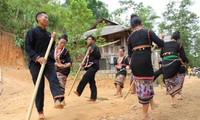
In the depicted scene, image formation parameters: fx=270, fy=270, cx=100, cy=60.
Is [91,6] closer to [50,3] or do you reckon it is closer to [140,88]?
[50,3]

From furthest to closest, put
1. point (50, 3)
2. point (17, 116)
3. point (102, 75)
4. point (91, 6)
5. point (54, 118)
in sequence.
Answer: point (91, 6)
point (50, 3)
point (102, 75)
point (17, 116)
point (54, 118)

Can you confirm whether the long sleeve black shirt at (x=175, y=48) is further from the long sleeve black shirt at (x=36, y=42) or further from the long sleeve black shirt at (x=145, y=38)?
the long sleeve black shirt at (x=36, y=42)

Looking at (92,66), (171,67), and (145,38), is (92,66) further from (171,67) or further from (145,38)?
(145,38)

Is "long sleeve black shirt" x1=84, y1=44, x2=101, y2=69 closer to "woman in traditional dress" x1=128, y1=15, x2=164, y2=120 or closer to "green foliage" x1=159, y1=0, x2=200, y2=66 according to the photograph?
"woman in traditional dress" x1=128, y1=15, x2=164, y2=120

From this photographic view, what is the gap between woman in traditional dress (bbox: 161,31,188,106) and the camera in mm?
6473

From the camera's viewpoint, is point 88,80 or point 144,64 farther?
point 88,80

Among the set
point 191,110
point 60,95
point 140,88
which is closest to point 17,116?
point 60,95

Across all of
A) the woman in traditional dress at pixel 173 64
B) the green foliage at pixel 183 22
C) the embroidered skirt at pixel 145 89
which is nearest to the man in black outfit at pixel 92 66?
the woman in traditional dress at pixel 173 64

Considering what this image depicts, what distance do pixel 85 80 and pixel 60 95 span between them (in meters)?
2.10

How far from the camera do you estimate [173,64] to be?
21.3ft

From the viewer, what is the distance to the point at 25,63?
20031mm

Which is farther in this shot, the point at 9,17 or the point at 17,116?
the point at 9,17

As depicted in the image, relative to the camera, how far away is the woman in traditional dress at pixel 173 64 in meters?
6.47

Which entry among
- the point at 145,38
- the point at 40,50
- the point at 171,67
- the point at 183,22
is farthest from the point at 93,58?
the point at 183,22
